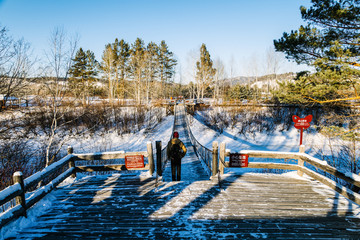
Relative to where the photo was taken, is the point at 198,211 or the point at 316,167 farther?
the point at 316,167

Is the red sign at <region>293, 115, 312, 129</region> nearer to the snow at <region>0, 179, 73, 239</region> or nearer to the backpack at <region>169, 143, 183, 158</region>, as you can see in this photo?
the backpack at <region>169, 143, 183, 158</region>

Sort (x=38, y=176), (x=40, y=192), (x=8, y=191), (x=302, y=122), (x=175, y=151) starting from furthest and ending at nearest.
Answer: (x=302, y=122)
(x=175, y=151)
(x=40, y=192)
(x=38, y=176)
(x=8, y=191)

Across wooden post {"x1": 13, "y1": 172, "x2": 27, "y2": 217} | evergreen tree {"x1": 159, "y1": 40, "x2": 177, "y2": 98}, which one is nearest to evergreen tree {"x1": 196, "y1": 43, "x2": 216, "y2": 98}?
evergreen tree {"x1": 159, "y1": 40, "x2": 177, "y2": 98}

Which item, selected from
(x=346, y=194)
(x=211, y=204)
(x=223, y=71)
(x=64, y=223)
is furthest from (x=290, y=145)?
(x=223, y=71)

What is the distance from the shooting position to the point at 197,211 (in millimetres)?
3584

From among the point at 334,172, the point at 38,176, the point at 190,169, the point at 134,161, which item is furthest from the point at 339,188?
the point at 38,176

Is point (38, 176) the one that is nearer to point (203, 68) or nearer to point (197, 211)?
point (197, 211)

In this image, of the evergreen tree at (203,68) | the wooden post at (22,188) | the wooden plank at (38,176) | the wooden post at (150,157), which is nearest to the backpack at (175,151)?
the wooden post at (150,157)

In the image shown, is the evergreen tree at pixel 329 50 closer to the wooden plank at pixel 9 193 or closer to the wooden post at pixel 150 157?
the wooden post at pixel 150 157

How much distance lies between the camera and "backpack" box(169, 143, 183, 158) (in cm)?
544

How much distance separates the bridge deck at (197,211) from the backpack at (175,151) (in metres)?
0.96

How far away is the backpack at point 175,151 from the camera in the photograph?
5.44m

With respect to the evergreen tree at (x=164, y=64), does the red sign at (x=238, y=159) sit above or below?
below

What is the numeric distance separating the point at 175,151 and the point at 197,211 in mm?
2158
